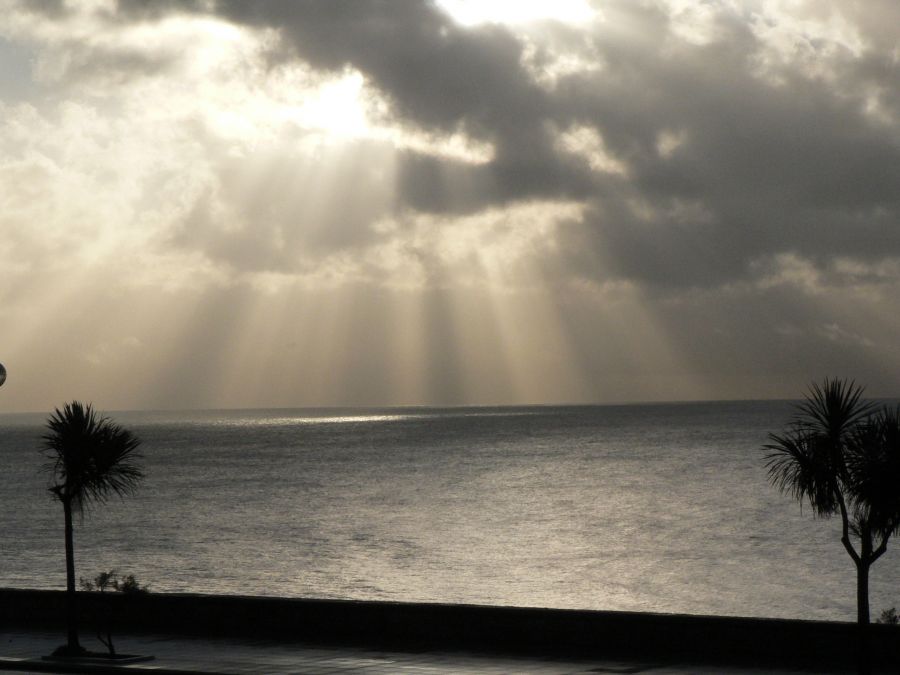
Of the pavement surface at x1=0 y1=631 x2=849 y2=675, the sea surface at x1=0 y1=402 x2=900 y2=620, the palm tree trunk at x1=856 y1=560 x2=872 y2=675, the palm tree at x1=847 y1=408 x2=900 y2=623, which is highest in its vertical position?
the palm tree at x1=847 y1=408 x2=900 y2=623

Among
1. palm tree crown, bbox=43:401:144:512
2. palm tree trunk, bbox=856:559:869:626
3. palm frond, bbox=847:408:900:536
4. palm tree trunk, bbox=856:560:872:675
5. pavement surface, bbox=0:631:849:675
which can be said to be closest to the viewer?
palm tree trunk, bbox=856:560:872:675

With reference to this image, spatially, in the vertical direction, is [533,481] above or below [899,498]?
below

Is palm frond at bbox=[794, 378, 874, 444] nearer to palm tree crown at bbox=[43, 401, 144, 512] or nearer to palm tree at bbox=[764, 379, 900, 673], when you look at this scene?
palm tree at bbox=[764, 379, 900, 673]

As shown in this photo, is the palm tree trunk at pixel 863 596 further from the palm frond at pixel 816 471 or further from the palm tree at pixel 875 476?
the palm frond at pixel 816 471

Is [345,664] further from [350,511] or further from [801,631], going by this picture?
[350,511]

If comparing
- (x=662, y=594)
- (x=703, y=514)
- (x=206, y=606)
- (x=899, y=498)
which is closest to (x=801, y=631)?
(x=899, y=498)

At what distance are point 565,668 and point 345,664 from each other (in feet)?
10.6

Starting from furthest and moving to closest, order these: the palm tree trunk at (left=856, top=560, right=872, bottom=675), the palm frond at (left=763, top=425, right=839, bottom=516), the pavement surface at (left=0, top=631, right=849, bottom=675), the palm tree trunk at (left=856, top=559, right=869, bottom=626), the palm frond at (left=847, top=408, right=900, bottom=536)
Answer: the pavement surface at (left=0, top=631, right=849, bottom=675) → the palm frond at (left=763, top=425, right=839, bottom=516) → the palm frond at (left=847, top=408, right=900, bottom=536) → the palm tree trunk at (left=856, top=559, right=869, bottom=626) → the palm tree trunk at (left=856, top=560, right=872, bottom=675)

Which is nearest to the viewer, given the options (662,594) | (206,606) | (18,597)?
(206,606)

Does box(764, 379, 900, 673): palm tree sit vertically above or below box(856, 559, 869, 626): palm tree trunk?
above

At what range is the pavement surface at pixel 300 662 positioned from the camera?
16.1 m

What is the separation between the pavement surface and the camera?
16141mm

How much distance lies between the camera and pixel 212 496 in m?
112

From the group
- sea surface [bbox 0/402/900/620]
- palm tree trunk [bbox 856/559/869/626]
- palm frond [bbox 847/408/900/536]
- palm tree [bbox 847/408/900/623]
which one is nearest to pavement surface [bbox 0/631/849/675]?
palm tree trunk [bbox 856/559/869/626]
